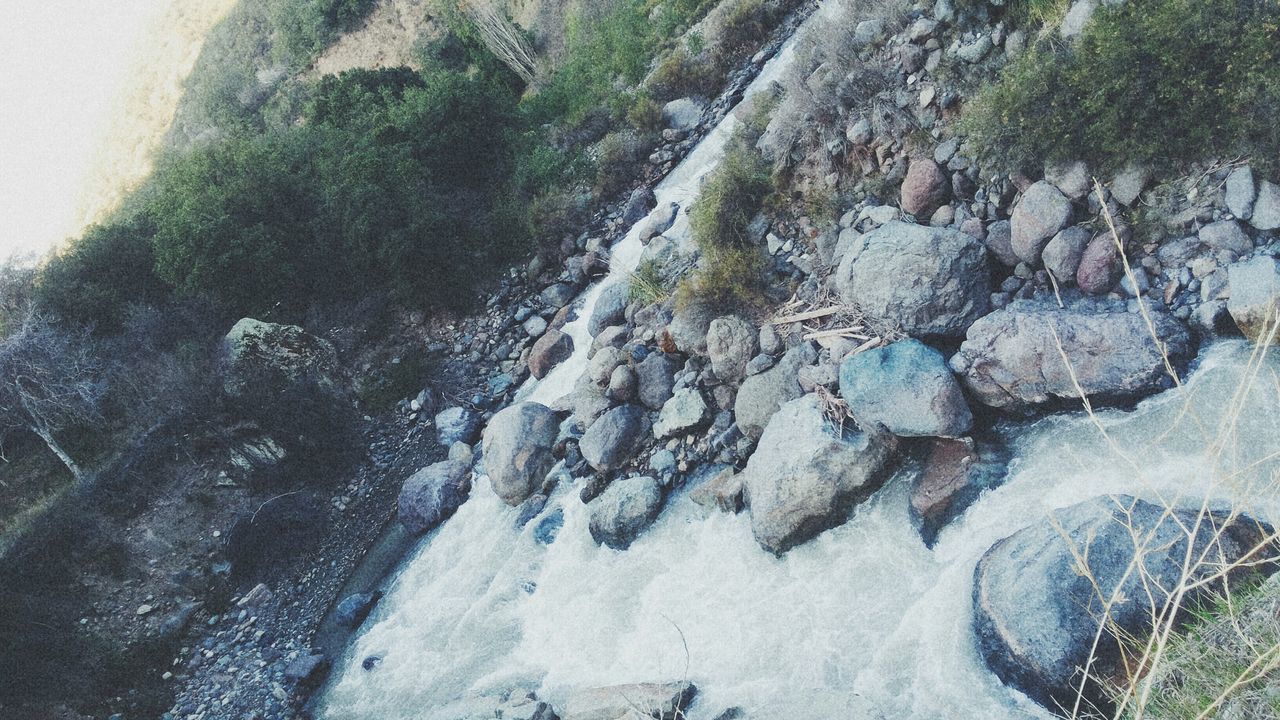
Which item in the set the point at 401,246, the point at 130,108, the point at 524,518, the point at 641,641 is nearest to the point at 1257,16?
the point at 641,641

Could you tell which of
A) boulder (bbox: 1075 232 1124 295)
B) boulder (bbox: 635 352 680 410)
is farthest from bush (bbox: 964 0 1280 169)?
boulder (bbox: 635 352 680 410)

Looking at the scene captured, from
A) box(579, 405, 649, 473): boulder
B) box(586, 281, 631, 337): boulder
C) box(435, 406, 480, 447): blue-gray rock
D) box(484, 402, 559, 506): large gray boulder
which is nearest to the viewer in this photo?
box(579, 405, 649, 473): boulder

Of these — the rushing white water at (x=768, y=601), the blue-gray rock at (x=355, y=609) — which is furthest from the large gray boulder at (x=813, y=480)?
the blue-gray rock at (x=355, y=609)

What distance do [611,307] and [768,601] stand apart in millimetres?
5323

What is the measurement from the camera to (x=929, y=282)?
6691 mm

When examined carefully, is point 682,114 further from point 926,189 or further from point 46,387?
point 46,387

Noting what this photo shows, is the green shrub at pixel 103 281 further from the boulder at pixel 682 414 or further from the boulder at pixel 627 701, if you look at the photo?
the boulder at pixel 627 701

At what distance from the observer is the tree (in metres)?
11.5

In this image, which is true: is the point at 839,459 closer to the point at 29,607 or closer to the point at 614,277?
the point at 614,277

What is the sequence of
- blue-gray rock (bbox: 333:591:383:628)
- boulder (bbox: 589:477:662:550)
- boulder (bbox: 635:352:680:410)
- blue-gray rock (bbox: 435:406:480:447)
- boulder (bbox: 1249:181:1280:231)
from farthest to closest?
1. blue-gray rock (bbox: 435:406:480:447)
2. blue-gray rock (bbox: 333:591:383:628)
3. boulder (bbox: 635:352:680:410)
4. boulder (bbox: 589:477:662:550)
5. boulder (bbox: 1249:181:1280:231)

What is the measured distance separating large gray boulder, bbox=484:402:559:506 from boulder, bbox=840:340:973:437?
4177mm

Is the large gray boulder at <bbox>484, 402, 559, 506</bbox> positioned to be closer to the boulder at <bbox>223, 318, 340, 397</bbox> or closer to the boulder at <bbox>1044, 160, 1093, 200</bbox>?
the boulder at <bbox>223, 318, 340, 397</bbox>

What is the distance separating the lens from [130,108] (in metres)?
35.8

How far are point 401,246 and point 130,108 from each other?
33.6 m
